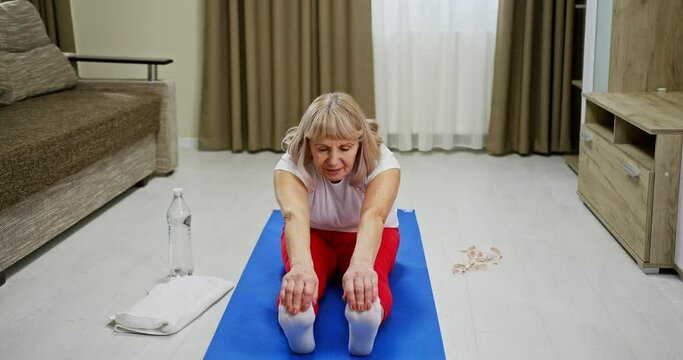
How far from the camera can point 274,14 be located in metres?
4.70

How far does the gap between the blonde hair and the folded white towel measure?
581 millimetres

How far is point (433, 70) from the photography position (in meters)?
4.83

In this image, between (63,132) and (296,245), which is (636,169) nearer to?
(296,245)

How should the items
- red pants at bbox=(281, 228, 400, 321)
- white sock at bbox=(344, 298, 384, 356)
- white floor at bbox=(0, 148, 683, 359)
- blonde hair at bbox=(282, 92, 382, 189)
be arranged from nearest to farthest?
white sock at bbox=(344, 298, 384, 356) < blonde hair at bbox=(282, 92, 382, 189) < red pants at bbox=(281, 228, 400, 321) < white floor at bbox=(0, 148, 683, 359)

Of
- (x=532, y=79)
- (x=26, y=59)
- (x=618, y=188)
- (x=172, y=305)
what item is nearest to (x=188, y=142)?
(x=26, y=59)

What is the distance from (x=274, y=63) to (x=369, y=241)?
9.32ft

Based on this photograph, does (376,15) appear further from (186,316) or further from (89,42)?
(186,316)

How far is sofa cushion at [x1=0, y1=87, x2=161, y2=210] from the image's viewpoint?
2.88 metres

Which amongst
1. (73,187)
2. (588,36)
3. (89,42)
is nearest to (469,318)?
(73,187)

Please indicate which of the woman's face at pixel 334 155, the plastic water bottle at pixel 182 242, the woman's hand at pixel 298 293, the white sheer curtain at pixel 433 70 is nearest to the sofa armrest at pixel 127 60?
the white sheer curtain at pixel 433 70

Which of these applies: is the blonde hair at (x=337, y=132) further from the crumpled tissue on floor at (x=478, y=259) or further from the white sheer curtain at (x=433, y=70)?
the white sheer curtain at (x=433, y=70)

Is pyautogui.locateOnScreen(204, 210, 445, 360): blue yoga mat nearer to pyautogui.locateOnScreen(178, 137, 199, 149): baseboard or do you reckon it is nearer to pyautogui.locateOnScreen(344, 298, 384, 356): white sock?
pyautogui.locateOnScreen(344, 298, 384, 356): white sock

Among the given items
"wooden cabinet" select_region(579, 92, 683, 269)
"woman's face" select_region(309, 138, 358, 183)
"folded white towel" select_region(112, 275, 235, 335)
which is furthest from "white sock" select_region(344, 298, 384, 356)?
"wooden cabinet" select_region(579, 92, 683, 269)

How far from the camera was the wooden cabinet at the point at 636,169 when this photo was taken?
2834 mm
